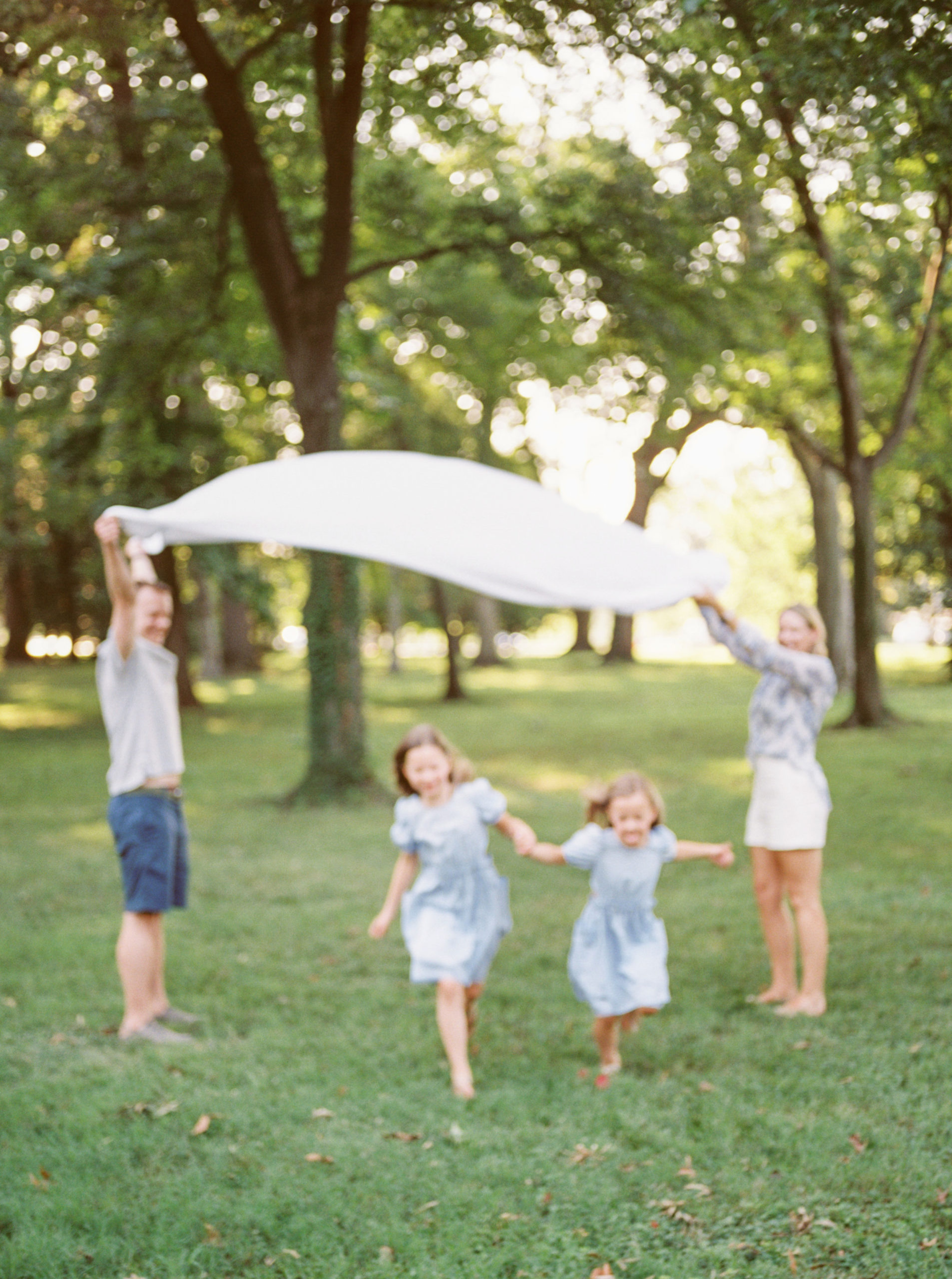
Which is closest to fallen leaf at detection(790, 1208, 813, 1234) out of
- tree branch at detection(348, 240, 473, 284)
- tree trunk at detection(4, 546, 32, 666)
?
tree branch at detection(348, 240, 473, 284)

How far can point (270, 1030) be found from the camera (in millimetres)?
6355

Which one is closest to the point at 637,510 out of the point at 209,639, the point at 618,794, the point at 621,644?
the point at 621,644

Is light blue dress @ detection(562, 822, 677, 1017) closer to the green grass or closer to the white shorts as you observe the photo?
the green grass

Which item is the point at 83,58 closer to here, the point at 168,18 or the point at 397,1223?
the point at 168,18

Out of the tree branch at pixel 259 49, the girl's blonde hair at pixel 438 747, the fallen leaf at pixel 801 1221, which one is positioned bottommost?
the fallen leaf at pixel 801 1221

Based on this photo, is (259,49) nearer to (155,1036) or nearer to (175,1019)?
(175,1019)

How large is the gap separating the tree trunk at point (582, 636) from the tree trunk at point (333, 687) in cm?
3574

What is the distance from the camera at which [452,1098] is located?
17.7ft

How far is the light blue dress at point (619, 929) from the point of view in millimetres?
5441

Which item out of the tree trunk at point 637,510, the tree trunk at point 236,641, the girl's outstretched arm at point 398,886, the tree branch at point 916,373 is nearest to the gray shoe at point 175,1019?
the girl's outstretched arm at point 398,886

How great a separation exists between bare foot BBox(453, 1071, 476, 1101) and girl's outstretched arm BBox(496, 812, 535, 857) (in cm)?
107

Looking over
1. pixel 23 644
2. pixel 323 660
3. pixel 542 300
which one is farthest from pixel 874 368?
pixel 23 644

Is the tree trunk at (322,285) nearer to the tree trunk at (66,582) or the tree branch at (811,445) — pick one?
the tree branch at (811,445)

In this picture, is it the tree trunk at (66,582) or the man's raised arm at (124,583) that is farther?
the tree trunk at (66,582)
